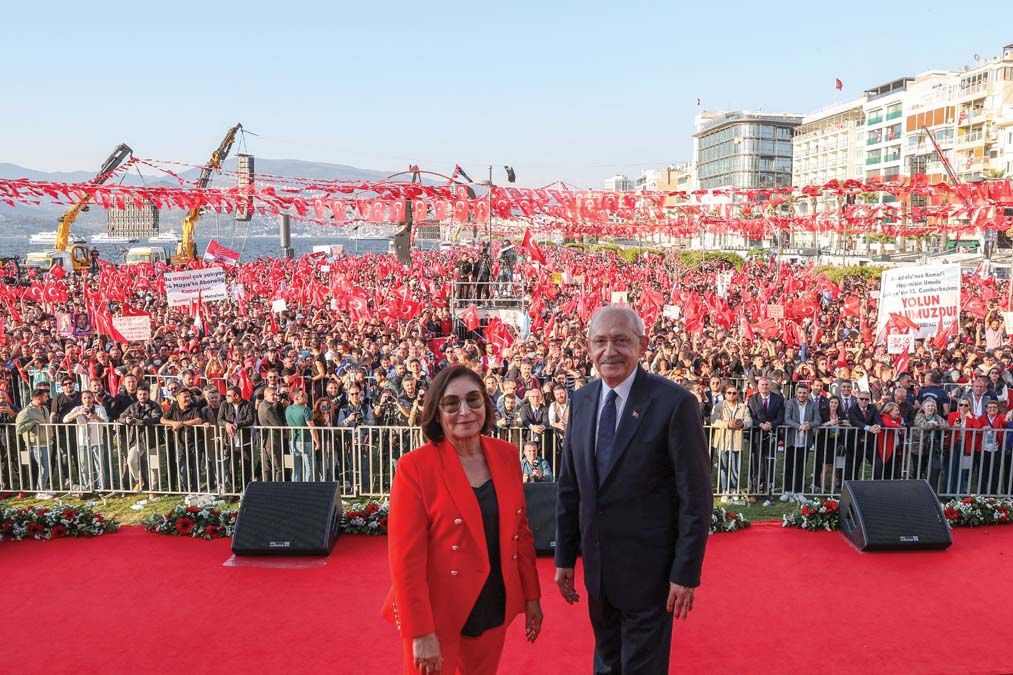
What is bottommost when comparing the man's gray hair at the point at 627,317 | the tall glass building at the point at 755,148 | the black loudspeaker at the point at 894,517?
the black loudspeaker at the point at 894,517

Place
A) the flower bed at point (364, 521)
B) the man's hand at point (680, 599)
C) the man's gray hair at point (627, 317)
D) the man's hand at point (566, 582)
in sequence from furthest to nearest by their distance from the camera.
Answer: the flower bed at point (364, 521) < the man's hand at point (566, 582) < the man's gray hair at point (627, 317) < the man's hand at point (680, 599)

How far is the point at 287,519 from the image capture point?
655 cm

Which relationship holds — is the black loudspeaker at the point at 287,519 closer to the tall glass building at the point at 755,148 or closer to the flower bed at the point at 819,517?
the flower bed at the point at 819,517

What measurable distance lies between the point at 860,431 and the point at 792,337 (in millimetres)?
7404

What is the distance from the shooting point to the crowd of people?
9016 mm

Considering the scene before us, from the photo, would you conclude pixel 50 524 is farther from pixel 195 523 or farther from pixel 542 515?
pixel 542 515

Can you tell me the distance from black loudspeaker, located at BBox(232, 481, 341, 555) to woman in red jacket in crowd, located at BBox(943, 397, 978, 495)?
6.81 metres

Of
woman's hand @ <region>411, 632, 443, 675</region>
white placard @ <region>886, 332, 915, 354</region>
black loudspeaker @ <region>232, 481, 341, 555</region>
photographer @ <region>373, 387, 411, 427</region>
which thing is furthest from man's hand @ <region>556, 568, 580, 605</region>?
white placard @ <region>886, 332, 915, 354</region>

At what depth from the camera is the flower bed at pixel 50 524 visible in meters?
6.95

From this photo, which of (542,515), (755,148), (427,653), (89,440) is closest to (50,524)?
(89,440)

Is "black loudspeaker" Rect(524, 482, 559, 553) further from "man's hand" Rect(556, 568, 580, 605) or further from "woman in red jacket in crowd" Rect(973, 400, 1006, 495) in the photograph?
"woman in red jacket in crowd" Rect(973, 400, 1006, 495)

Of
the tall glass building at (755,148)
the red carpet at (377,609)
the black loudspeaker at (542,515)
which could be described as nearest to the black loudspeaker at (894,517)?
the red carpet at (377,609)

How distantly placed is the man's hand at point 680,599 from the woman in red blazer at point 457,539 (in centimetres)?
62

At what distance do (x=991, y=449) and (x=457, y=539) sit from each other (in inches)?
314
